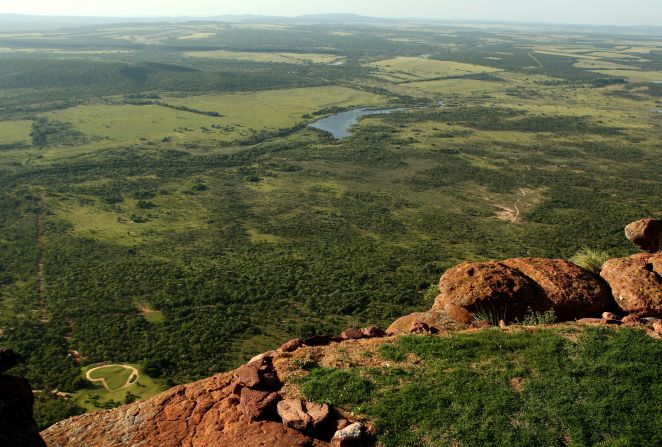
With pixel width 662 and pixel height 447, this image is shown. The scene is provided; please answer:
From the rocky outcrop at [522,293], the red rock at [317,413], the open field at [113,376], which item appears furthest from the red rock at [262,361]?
the open field at [113,376]

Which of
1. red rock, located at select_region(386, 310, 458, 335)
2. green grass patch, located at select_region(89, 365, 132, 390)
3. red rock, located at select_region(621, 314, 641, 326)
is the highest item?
red rock, located at select_region(621, 314, 641, 326)

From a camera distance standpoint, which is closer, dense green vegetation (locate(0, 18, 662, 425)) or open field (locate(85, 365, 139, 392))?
open field (locate(85, 365, 139, 392))

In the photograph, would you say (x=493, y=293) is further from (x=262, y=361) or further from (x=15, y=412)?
(x=15, y=412)

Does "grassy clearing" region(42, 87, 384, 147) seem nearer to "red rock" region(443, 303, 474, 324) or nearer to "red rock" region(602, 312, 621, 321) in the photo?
"red rock" region(443, 303, 474, 324)

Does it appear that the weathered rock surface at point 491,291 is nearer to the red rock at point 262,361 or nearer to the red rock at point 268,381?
the red rock at point 262,361

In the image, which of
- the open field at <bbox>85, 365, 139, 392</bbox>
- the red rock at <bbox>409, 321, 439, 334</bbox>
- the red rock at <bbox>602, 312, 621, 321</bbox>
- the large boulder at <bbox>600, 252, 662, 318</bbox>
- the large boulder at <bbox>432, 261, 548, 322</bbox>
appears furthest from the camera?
the open field at <bbox>85, 365, 139, 392</bbox>

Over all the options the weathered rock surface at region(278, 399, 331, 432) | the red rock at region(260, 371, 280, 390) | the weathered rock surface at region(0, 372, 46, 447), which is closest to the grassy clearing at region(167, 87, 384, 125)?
the red rock at region(260, 371, 280, 390)

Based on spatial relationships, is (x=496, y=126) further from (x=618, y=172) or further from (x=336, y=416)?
Answer: (x=336, y=416)

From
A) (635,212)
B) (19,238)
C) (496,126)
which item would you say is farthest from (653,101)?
(19,238)
